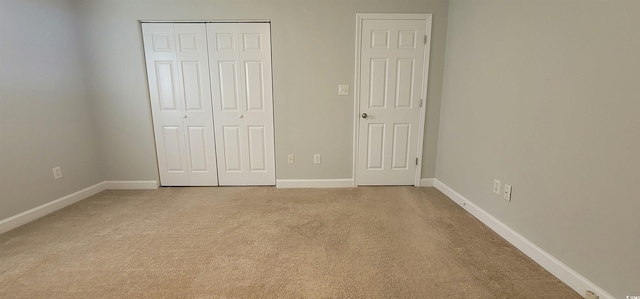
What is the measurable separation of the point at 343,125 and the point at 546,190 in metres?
1.97

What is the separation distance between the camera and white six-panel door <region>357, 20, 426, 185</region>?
289 cm

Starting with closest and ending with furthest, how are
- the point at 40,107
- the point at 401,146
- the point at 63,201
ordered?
the point at 40,107 < the point at 63,201 < the point at 401,146

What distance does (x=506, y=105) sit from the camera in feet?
6.65

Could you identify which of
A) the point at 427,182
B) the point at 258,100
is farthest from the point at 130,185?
the point at 427,182

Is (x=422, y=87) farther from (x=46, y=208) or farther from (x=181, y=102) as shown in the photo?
(x=46, y=208)

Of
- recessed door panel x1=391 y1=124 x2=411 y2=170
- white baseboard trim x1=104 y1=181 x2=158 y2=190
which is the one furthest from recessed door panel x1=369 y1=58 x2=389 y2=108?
white baseboard trim x1=104 y1=181 x2=158 y2=190

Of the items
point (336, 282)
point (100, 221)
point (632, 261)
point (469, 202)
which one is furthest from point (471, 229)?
point (100, 221)

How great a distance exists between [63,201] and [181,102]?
5.20 ft

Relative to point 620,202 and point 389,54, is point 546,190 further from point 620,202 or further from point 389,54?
point 389,54

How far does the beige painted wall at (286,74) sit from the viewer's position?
283 cm

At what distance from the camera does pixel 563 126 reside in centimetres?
157

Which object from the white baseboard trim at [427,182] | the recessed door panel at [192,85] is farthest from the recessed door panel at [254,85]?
the white baseboard trim at [427,182]

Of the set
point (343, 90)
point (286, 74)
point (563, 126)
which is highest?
point (286, 74)

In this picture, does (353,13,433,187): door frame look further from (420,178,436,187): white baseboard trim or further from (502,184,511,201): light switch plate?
(502,184,511,201): light switch plate
